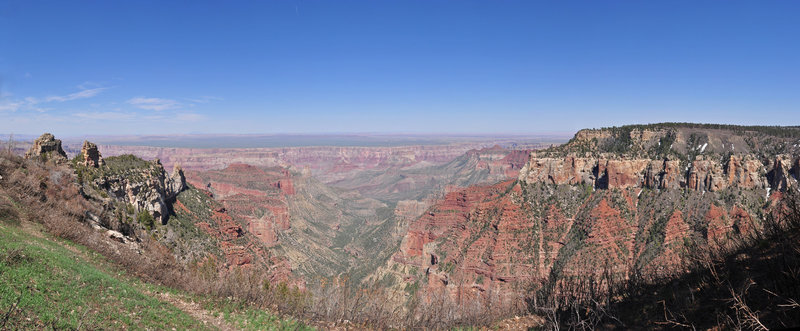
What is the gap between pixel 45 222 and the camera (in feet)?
68.6

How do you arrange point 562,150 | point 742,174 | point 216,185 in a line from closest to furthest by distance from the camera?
point 742,174 → point 562,150 → point 216,185

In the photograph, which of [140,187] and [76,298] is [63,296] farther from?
[140,187]

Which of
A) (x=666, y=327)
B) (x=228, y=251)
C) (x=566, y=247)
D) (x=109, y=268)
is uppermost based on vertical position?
(x=666, y=327)

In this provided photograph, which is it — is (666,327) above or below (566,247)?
above

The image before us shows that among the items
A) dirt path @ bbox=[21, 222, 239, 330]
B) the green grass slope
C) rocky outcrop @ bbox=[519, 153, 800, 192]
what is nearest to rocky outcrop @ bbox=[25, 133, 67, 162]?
dirt path @ bbox=[21, 222, 239, 330]

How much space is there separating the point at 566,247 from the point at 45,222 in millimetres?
71337

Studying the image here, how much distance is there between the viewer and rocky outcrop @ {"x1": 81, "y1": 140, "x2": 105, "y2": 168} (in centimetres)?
4422

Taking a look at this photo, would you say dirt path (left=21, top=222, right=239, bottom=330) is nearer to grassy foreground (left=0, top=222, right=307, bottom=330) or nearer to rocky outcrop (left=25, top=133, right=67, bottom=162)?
grassy foreground (left=0, top=222, right=307, bottom=330)

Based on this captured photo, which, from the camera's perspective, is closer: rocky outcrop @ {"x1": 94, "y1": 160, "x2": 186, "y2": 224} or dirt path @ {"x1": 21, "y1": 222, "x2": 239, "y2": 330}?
dirt path @ {"x1": 21, "y1": 222, "x2": 239, "y2": 330}

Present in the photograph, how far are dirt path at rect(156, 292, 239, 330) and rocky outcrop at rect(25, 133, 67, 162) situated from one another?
3303cm

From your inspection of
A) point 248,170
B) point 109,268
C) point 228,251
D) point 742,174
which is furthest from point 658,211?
point 248,170

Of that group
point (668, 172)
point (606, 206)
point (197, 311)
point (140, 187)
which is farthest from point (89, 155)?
point (668, 172)

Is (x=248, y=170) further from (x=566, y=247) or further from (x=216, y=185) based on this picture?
(x=566, y=247)

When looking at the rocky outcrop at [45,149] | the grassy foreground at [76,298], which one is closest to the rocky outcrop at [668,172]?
the grassy foreground at [76,298]
